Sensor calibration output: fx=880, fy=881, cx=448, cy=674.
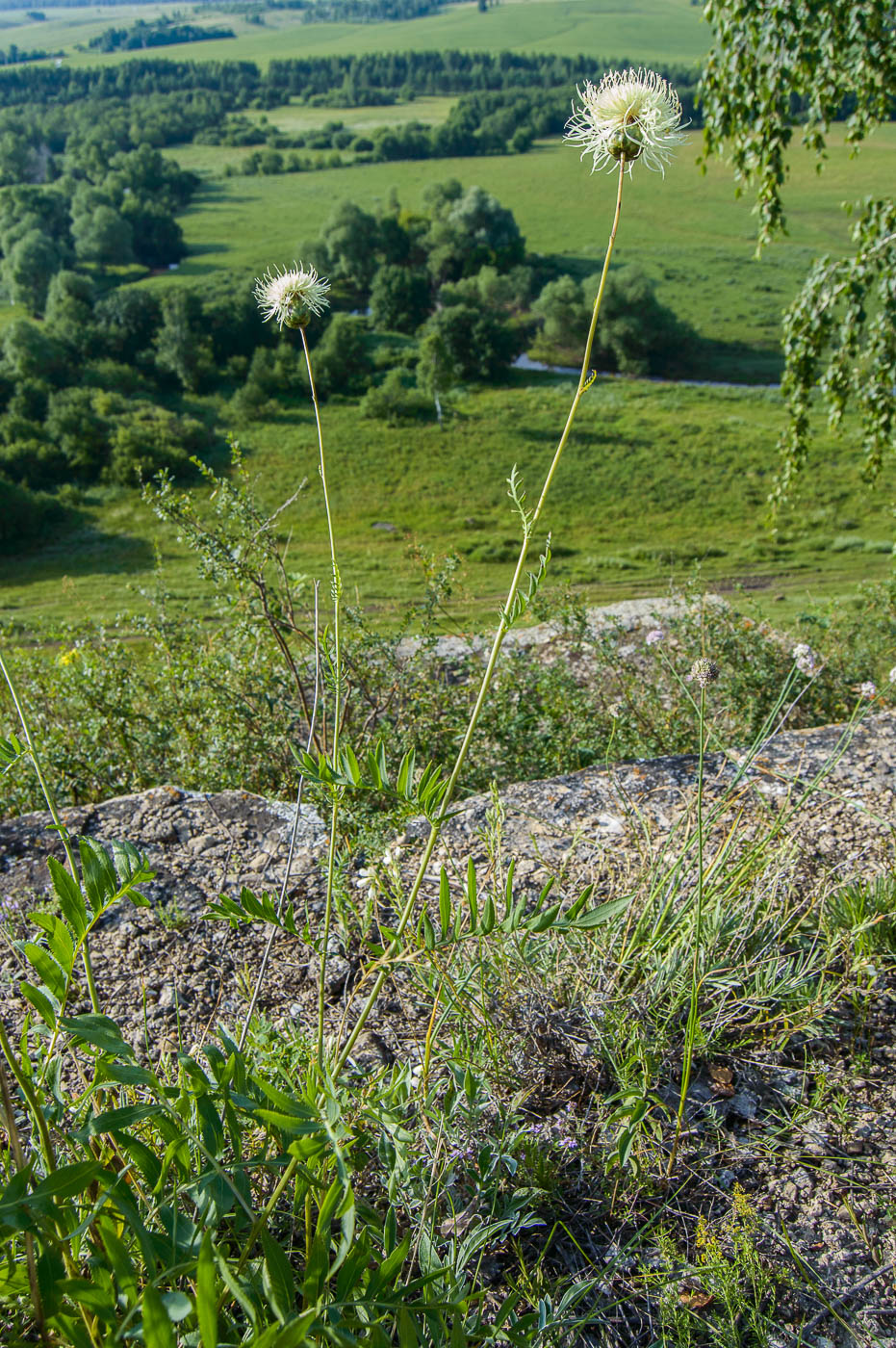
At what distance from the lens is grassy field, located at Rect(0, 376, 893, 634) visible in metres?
31.9

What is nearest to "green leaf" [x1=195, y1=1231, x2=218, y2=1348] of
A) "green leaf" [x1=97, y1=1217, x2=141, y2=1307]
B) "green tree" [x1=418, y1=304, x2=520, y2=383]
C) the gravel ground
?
"green leaf" [x1=97, y1=1217, x2=141, y2=1307]

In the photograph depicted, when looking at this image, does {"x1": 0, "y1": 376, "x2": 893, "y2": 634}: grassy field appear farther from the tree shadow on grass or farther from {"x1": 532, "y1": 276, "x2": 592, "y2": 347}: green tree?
{"x1": 532, "y1": 276, "x2": 592, "y2": 347}: green tree

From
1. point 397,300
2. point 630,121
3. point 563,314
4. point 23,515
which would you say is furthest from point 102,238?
point 630,121

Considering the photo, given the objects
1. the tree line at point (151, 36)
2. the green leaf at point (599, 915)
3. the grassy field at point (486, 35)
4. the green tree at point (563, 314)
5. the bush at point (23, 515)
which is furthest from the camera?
the tree line at point (151, 36)

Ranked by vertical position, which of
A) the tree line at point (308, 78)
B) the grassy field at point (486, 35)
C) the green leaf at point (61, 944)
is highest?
the grassy field at point (486, 35)

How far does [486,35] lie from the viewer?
539ft

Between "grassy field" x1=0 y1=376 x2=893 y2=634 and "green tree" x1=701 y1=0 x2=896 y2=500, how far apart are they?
697 inches

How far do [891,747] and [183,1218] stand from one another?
4023mm

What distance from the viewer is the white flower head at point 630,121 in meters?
1.50

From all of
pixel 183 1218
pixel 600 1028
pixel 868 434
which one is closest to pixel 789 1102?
pixel 600 1028

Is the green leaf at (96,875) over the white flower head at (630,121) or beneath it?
beneath

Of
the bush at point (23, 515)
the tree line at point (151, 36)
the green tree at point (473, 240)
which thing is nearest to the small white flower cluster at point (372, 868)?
the bush at point (23, 515)

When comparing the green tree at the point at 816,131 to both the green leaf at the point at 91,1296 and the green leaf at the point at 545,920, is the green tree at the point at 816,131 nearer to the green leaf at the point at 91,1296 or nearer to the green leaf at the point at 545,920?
the green leaf at the point at 545,920

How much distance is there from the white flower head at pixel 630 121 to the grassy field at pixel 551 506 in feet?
76.8
